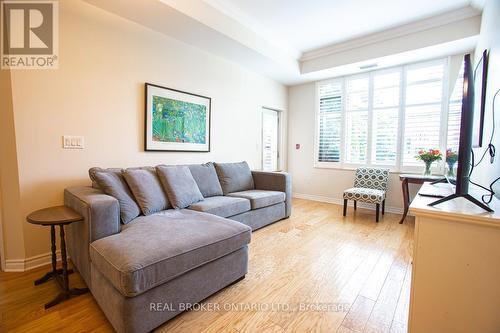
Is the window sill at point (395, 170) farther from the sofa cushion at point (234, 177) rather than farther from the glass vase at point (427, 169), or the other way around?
the sofa cushion at point (234, 177)

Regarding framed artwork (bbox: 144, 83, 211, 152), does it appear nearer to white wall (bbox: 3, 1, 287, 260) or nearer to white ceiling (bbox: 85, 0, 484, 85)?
white wall (bbox: 3, 1, 287, 260)

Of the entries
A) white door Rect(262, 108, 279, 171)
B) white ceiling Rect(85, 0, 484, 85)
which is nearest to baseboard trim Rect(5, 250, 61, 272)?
white ceiling Rect(85, 0, 484, 85)

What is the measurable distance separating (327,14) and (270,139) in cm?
249

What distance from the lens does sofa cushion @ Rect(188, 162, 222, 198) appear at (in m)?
3.01

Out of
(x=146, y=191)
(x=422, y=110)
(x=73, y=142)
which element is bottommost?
(x=146, y=191)

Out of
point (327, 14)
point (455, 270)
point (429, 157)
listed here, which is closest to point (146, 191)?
point (455, 270)

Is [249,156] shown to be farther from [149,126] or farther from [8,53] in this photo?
[8,53]

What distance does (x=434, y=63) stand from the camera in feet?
12.0

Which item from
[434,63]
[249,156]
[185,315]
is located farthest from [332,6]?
[185,315]

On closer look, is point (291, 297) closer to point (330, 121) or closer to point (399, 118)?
point (399, 118)

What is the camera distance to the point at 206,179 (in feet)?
10.1

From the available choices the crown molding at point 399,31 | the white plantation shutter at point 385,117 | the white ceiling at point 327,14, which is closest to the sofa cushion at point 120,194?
the white ceiling at point 327,14

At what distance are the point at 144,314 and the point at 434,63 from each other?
4.86 meters

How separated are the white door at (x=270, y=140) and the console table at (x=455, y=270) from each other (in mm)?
3731
